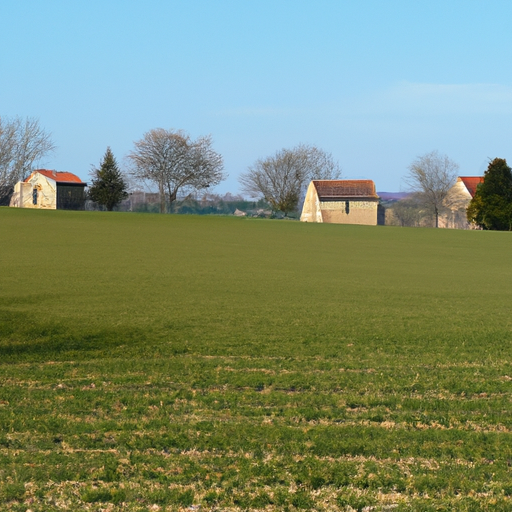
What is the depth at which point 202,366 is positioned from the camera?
328 inches

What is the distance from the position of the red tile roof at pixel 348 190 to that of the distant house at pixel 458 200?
15.0m

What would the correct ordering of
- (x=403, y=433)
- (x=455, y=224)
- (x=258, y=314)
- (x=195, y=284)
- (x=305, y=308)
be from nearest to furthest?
(x=403, y=433) < (x=258, y=314) < (x=305, y=308) < (x=195, y=284) < (x=455, y=224)

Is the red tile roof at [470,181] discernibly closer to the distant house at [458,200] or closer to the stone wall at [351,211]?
the distant house at [458,200]

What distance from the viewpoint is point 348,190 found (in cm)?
7356

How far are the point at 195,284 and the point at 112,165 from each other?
5179 cm

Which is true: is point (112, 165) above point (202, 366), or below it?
above

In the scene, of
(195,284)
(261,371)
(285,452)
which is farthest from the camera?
(195,284)

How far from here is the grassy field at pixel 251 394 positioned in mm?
4449

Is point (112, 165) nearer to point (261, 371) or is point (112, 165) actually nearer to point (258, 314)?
point (258, 314)

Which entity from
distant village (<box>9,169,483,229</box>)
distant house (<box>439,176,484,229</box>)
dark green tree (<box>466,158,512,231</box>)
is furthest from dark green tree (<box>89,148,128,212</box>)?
distant house (<box>439,176,484,229</box>)

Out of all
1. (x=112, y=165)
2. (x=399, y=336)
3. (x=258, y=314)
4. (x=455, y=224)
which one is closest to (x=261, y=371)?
(x=399, y=336)

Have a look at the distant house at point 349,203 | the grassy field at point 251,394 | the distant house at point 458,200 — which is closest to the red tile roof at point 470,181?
the distant house at point 458,200

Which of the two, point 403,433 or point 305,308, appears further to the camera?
point 305,308

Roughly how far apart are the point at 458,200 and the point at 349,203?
19.4 m
